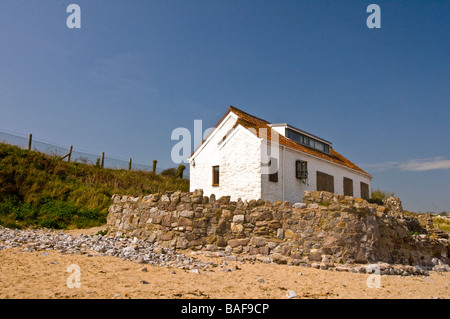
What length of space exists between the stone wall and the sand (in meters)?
1.17

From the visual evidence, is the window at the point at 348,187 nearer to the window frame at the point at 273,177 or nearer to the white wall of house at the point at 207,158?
the window frame at the point at 273,177

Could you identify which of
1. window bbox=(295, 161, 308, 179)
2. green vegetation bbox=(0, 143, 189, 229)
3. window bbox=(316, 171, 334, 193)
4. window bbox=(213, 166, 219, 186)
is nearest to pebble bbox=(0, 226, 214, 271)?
green vegetation bbox=(0, 143, 189, 229)

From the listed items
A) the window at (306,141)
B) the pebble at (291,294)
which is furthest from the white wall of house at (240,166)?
the pebble at (291,294)

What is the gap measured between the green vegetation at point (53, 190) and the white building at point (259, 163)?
624 cm

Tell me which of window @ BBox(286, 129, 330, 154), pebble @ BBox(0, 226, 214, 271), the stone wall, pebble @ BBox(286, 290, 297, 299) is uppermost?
window @ BBox(286, 129, 330, 154)

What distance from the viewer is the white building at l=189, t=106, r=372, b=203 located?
18498 mm

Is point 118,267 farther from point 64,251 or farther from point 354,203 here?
point 354,203

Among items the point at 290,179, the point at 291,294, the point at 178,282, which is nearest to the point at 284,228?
the point at 291,294

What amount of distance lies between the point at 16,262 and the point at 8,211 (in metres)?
9.62

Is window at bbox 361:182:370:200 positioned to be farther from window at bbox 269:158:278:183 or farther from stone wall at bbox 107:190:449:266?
stone wall at bbox 107:190:449:266

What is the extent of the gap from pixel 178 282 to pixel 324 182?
15980 millimetres
